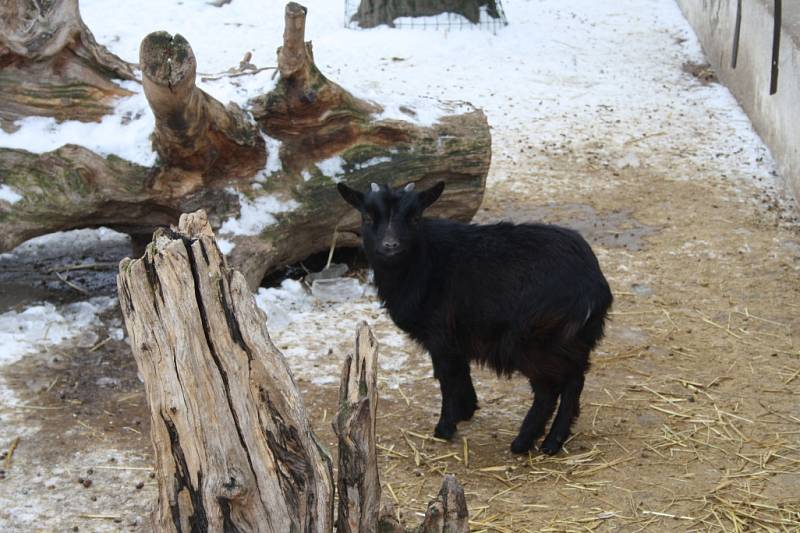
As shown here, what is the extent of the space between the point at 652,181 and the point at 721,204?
34.4 inches

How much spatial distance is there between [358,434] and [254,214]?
12.7 feet

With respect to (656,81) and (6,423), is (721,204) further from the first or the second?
(6,423)

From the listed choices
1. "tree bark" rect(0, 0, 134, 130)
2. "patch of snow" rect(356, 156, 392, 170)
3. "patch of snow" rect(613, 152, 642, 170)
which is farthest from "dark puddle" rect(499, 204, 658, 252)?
"tree bark" rect(0, 0, 134, 130)

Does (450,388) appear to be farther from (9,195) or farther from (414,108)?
(9,195)

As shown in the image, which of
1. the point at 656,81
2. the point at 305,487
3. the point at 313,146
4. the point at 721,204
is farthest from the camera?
the point at 656,81

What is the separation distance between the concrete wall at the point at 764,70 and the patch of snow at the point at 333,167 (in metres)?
4.53

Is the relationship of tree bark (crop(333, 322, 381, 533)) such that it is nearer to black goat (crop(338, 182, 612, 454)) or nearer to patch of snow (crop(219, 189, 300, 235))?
black goat (crop(338, 182, 612, 454))

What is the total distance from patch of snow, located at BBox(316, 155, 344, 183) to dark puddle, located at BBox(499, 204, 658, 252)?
1.99 metres

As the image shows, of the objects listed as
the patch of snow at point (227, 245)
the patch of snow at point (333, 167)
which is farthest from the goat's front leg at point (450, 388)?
the patch of snow at point (333, 167)

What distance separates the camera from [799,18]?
34.2ft

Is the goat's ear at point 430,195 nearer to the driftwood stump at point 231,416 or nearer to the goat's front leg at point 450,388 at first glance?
the goat's front leg at point 450,388

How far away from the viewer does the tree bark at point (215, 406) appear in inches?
155

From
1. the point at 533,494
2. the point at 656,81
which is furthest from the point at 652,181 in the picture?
the point at 533,494

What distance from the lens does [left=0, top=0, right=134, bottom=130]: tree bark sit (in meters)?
6.88
